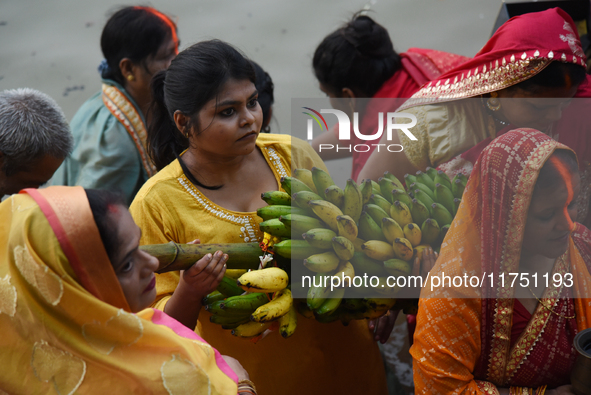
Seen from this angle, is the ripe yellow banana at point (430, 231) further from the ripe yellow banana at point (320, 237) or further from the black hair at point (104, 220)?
the black hair at point (104, 220)

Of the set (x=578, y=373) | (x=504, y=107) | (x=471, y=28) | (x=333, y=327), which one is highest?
(x=471, y=28)

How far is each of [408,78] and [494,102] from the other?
0.67m

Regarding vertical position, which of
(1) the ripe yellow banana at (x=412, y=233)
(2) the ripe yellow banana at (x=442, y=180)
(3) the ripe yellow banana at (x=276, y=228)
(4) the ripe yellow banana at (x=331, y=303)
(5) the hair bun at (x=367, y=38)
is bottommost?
A: (4) the ripe yellow banana at (x=331, y=303)

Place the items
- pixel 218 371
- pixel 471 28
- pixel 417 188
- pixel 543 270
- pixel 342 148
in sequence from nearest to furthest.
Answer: pixel 218 371 → pixel 543 270 → pixel 417 188 → pixel 342 148 → pixel 471 28

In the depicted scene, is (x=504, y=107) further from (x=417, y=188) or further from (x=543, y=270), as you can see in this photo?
(x=543, y=270)

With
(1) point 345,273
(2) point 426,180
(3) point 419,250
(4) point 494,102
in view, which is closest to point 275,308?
(1) point 345,273

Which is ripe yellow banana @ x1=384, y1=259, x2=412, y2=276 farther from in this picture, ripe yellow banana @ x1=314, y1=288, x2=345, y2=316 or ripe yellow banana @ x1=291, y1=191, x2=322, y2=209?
ripe yellow banana @ x1=291, y1=191, x2=322, y2=209

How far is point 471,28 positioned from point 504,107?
2.00 meters

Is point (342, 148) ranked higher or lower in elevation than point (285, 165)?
A: lower

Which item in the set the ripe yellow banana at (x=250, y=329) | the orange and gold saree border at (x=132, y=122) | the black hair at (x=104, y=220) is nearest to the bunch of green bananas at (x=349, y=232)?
the ripe yellow banana at (x=250, y=329)

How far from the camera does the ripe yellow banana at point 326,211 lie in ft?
4.85

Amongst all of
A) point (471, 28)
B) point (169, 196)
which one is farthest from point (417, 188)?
point (471, 28)

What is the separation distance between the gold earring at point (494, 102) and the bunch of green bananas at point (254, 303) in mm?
1192

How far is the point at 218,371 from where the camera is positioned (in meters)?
1.23
